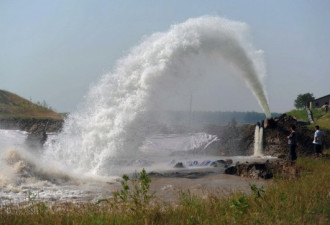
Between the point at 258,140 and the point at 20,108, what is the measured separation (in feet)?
107

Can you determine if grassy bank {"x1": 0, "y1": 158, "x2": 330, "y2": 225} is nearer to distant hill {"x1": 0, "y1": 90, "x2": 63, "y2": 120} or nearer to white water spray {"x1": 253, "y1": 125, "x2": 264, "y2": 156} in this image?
white water spray {"x1": 253, "y1": 125, "x2": 264, "y2": 156}

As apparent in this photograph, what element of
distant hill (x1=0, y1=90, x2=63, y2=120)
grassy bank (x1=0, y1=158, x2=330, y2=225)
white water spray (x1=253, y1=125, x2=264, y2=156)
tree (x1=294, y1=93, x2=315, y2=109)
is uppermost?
tree (x1=294, y1=93, x2=315, y2=109)

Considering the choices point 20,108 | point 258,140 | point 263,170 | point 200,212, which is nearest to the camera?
point 200,212

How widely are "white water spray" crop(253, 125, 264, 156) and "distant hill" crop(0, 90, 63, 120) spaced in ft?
82.5

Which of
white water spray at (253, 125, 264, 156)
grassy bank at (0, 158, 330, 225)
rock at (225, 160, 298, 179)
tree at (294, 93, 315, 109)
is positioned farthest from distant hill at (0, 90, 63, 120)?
tree at (294, 93, 315, 109)

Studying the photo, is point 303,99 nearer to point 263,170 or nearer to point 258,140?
point 258,140

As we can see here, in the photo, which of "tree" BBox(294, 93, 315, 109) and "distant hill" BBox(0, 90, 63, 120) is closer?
"distant hill" BBox(0, 90, 63, 120)

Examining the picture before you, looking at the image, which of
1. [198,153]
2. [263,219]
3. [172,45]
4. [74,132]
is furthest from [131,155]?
[263,219]

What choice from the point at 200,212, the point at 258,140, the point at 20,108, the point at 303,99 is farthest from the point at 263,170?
the point at 303,99

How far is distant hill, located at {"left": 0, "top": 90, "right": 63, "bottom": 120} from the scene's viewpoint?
150ft

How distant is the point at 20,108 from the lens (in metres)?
48.1

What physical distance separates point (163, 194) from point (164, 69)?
7.23 metres

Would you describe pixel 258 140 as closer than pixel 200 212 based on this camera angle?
No

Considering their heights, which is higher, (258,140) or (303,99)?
(303,99)
